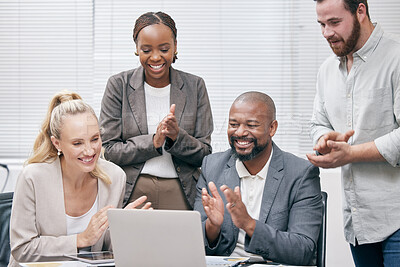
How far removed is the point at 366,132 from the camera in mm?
2111

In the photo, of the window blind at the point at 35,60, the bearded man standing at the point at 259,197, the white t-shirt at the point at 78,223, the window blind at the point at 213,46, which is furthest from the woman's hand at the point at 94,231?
the window blind at the point at 35,60

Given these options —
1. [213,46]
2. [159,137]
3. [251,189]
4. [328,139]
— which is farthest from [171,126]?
[213,46]

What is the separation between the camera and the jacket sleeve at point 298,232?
2.01 metres

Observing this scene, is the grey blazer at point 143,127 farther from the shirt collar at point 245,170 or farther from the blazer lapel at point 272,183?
the blazer lapel at point 272,183

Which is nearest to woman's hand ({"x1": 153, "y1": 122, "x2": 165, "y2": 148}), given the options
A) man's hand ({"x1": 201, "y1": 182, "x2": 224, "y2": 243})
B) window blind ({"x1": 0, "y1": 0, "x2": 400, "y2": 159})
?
man's hand ({"x1": 201, "y1": 182, "x2": 224, "y2": 243})

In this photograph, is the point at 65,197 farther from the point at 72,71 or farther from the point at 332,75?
the point at 72,71

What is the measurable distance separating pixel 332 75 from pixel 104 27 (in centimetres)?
200

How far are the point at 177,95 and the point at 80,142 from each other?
0.58 meters

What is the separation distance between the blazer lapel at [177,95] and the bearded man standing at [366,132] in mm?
747

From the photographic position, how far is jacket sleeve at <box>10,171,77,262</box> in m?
2.04

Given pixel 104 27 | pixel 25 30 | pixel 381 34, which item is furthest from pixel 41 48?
pixel 381 34

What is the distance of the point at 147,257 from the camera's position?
1604 mm

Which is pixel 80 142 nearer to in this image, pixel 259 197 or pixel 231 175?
pixel 231 175

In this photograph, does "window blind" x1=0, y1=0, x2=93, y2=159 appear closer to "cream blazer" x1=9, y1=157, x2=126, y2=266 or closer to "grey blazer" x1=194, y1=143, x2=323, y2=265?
"cream blazer" x1=9, y1=157, x2=126, y2=266
